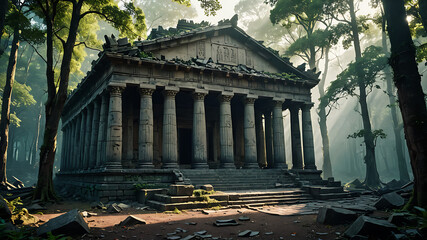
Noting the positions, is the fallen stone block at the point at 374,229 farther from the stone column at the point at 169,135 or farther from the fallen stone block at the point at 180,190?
the stone column at the point at 169,135

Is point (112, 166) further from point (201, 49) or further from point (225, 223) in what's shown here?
point (201, 49)

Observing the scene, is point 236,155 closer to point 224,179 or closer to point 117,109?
point 224,179

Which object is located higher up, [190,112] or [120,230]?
[190,112]

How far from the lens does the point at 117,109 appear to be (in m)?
16.0

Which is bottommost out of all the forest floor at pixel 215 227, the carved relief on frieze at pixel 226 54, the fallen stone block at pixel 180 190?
the forest floor at pixel 215 227

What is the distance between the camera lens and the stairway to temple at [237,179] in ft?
51.8

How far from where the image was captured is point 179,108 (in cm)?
2233

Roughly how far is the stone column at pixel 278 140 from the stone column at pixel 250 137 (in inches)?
76.6

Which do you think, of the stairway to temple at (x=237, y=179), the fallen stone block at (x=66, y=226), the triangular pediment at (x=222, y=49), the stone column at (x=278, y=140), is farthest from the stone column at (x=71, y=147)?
the fallen stone block at (x=66, y=226)

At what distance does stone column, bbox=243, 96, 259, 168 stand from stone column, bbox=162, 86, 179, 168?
205 inches

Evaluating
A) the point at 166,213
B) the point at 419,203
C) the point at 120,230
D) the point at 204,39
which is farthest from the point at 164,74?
the point at 419,203

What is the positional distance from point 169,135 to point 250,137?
5.90 meters

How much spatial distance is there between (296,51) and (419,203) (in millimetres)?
23966

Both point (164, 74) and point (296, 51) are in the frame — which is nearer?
point (164, 74)
